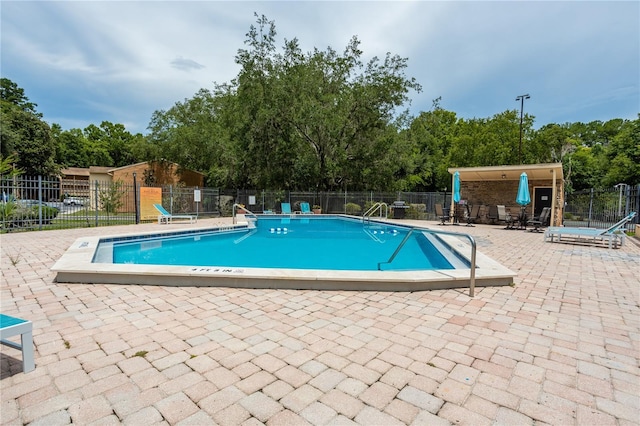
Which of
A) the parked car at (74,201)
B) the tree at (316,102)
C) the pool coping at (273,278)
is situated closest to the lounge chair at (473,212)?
the tree at (316,102)

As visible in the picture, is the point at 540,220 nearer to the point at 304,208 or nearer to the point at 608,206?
the point at 608,206

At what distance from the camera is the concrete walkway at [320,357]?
185cm

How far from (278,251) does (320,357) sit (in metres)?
6.40

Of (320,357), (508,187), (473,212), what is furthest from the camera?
(473,212)

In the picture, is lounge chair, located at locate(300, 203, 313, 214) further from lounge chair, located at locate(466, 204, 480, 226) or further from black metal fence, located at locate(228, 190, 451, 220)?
lounge chair, located at locate(466, 204, 480, 226)

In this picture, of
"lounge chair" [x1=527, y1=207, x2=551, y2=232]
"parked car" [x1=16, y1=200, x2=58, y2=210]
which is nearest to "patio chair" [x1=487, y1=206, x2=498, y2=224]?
"lounge chair" [x1=527, y1=207, x2=551, y2=232]

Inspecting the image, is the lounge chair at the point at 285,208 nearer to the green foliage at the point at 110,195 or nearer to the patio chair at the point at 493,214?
the green foliage at the point at 110,195

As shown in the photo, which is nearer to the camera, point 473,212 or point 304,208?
point 473,212

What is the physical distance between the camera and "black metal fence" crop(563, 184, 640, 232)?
12812 millimetres

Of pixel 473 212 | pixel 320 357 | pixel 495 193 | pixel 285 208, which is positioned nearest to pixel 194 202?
pixel 285 208

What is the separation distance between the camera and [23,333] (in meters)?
2.11

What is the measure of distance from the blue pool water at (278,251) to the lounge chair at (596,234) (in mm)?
3667

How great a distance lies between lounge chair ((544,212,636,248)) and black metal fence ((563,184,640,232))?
12.6 ft

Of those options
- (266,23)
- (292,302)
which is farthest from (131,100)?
(292,302)
